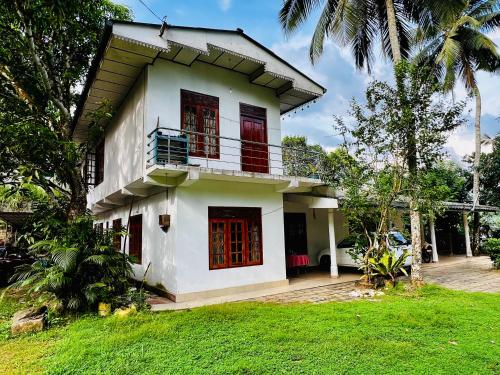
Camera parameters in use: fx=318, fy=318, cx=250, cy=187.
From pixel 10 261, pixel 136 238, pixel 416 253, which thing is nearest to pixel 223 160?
pixel 136 238

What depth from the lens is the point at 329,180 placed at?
9742 mm

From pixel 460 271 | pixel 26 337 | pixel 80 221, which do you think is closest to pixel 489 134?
pixel 460 271

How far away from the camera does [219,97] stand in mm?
9297

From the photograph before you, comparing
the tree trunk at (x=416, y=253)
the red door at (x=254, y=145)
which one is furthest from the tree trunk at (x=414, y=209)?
the red door at (x=254, y=145)

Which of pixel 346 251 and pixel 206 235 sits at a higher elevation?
pixel 206 235

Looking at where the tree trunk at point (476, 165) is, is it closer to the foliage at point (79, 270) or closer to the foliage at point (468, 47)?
the foliage at point (468, 47)

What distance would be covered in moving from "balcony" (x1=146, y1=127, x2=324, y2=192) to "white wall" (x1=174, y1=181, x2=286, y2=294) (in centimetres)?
45

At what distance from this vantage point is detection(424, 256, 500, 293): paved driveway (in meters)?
9.22

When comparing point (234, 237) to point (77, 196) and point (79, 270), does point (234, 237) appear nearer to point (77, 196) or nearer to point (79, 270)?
point (79, 270)

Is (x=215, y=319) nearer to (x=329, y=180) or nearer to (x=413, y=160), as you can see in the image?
(x=329, y=180)

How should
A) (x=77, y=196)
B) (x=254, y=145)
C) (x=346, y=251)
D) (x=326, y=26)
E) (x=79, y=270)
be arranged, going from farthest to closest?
1. (x=326, y=26)
2. (x=346, y=251)
3. (x=254, y=145)
4. (x=77, y=196)
5. (x=79, y=270)

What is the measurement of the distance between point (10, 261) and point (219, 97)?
923 centimetres

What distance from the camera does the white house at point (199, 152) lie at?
778 cm

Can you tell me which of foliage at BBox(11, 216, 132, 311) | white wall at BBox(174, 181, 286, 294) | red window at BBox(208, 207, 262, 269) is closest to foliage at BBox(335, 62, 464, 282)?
white wall at BBox(174, 181, 286, 294)
